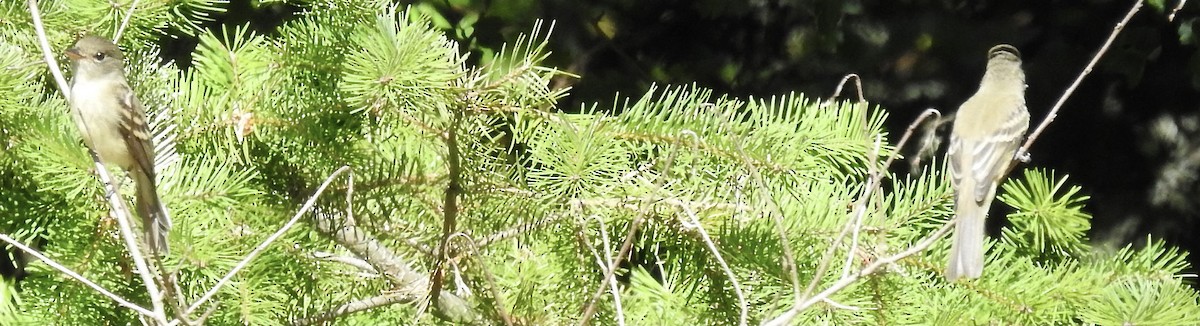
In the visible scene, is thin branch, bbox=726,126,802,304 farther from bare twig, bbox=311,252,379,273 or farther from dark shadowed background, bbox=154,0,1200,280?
dark shadowed background, bbox=154,0,1200,280

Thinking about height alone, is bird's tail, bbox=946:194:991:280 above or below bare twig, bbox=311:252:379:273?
above

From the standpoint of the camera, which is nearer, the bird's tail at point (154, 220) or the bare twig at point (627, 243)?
the bare twig at point (627, 243)

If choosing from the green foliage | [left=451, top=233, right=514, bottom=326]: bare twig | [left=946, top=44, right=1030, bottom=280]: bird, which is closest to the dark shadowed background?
[left=946, top=44, right=1030, bottom=280]: bird

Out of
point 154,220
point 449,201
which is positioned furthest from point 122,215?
point 449,201

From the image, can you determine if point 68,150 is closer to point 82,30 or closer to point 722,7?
point 82,30

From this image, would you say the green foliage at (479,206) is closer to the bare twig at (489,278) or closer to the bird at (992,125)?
the bare twig at (489,278)

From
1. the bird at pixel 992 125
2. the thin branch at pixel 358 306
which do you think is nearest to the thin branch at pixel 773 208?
the thin branch at pixel 358 306
